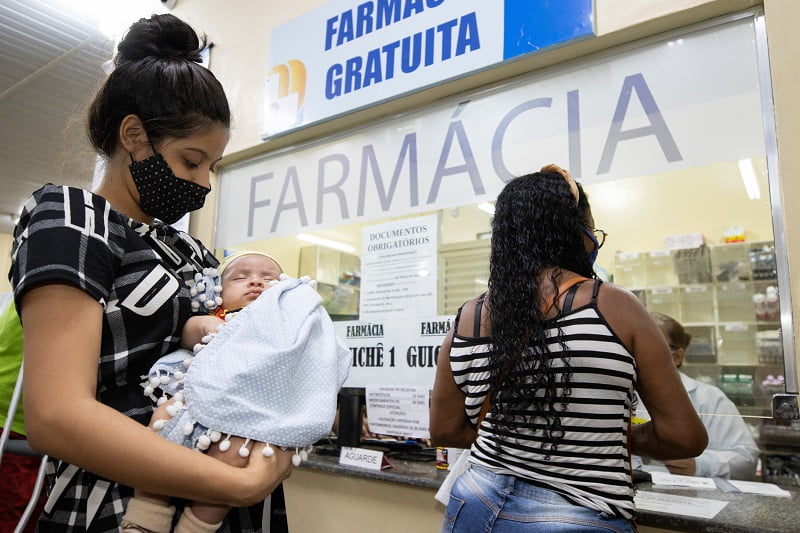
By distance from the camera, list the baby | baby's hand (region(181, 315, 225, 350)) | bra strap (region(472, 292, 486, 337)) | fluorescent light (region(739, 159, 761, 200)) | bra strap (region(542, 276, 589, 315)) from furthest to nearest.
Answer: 1. fluorescent light (region(739, 159, 761, 200))
2. bra strap (region(472, 292, 486, 337))
3. bra strap (region(542, 276, 589, 315))
4. baby's hand (region(181, 315, 225, 350))
5. the baby

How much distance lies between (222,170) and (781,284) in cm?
278

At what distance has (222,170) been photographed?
3211 millimetres

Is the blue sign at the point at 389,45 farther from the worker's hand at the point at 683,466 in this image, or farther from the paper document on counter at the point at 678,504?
the worker's hand at the point at 683,466

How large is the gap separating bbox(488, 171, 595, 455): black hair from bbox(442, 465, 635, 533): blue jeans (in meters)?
0.11

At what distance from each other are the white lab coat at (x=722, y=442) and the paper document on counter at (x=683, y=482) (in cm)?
25

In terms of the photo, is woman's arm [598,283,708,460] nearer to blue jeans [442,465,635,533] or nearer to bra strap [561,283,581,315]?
bra strap [561,283,581,315]

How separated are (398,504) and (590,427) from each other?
3.67ft

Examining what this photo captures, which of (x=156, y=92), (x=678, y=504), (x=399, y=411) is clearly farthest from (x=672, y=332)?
(x=156, y=92)

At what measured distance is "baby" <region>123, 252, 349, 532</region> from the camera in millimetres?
816

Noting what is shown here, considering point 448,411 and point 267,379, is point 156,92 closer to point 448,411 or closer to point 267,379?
point 267,379

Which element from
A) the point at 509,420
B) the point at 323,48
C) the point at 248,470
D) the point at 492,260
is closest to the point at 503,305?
the point at 492,260

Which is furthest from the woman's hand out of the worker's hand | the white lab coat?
the worker's hand

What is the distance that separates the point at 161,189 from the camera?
1.04 meters

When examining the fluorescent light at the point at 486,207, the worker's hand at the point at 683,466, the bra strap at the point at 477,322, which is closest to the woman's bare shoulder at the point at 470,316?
the bra strap at the point at 477,322
